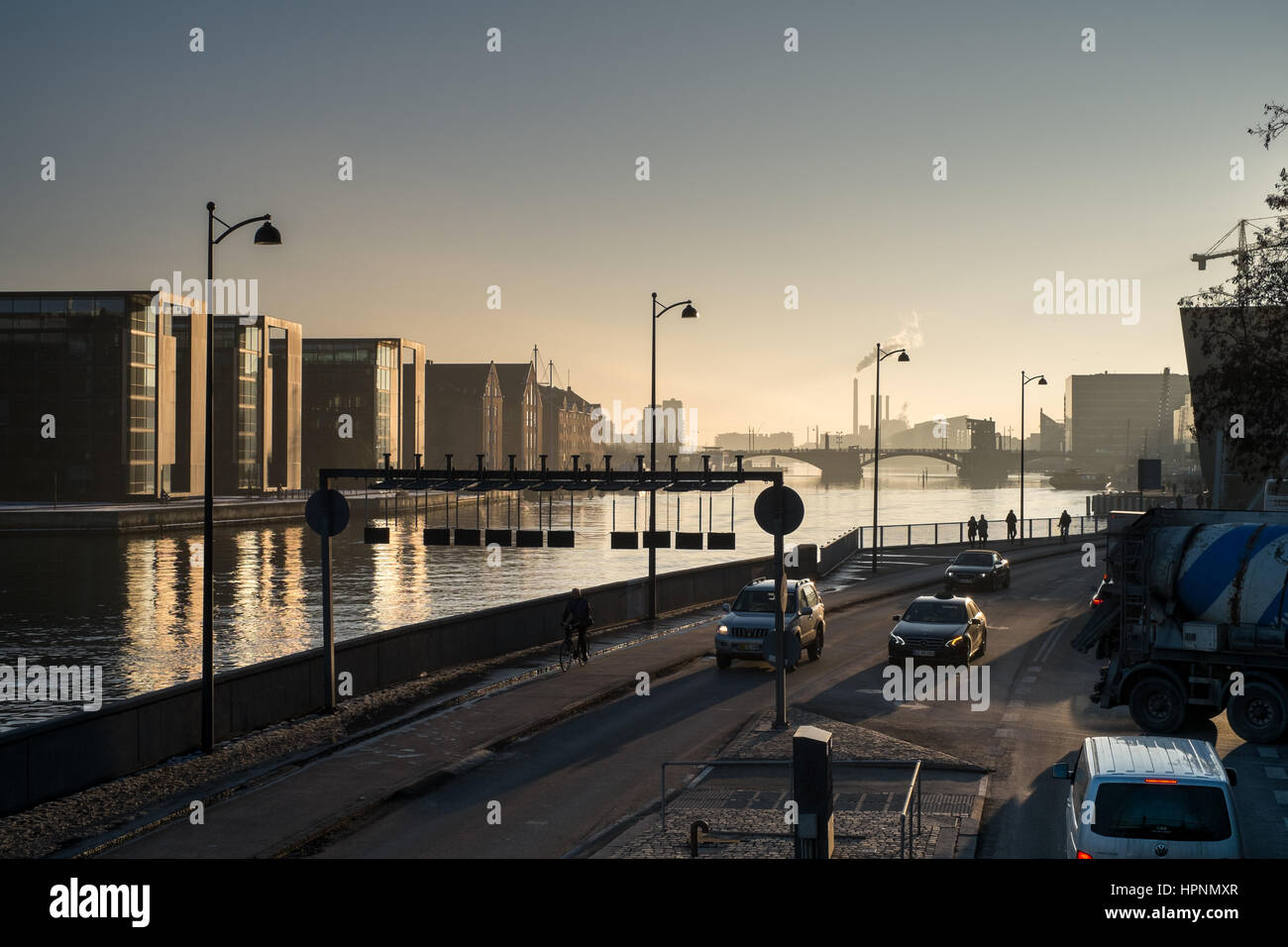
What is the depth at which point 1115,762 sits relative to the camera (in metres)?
10.2

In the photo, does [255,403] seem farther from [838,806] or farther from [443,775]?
[838,806]

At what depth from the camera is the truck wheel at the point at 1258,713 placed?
18375 millimetres

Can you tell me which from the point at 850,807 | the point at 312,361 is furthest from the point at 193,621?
the point at 312,361

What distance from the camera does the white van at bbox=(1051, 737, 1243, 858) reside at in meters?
9.56

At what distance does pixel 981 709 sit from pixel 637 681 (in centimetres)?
678

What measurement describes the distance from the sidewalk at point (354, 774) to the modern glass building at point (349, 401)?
117 meters

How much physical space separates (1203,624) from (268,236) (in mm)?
17012

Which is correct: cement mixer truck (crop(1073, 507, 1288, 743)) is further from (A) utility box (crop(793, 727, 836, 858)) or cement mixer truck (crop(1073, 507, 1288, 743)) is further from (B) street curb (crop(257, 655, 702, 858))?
(A) utility box (crop(793, 727, 836, 858))

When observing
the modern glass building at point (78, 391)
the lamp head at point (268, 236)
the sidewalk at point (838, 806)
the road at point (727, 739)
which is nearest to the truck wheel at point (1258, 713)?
the road at point (727, 739)

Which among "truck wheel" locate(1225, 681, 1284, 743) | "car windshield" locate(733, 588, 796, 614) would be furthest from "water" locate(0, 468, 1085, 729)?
"truck wheel" locate(1225, 681, 1284, 743)

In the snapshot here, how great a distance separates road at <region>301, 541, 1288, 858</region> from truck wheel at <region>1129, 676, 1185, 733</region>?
32 cm

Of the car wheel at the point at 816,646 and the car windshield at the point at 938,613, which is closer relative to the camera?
the car windshield at the point at 938,613

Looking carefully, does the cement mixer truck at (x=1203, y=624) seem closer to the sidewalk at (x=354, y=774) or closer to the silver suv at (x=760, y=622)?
the silver suv at (x=760, y=622)
